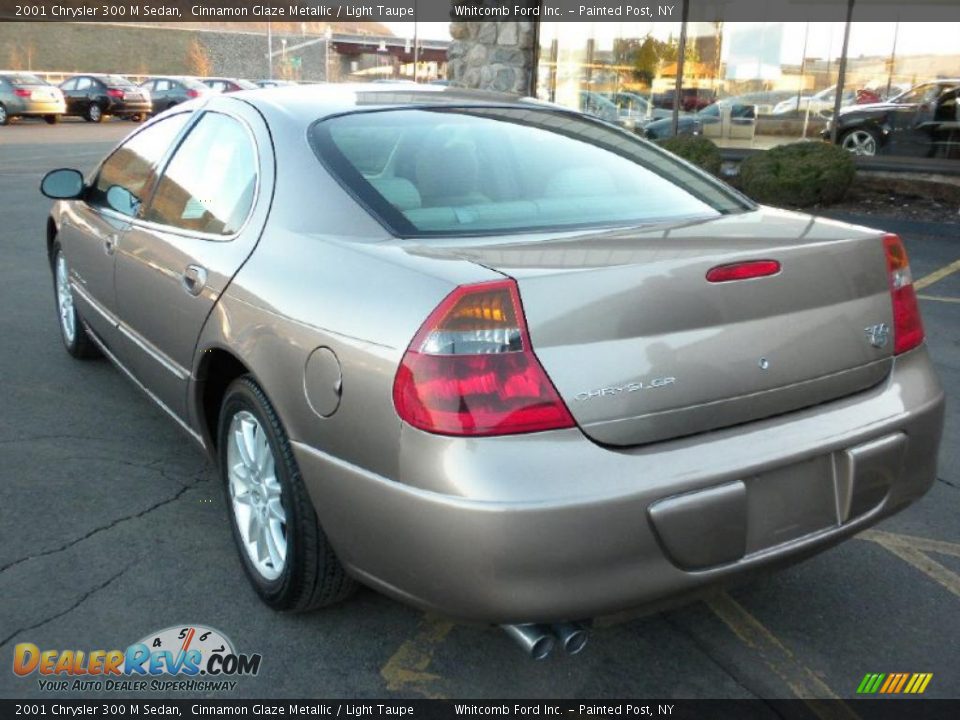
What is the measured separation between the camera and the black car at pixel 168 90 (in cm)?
3538

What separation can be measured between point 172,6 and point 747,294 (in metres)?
74.9

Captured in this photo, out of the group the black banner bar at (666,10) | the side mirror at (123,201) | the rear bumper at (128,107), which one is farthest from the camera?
the rear bumper at (128,107)

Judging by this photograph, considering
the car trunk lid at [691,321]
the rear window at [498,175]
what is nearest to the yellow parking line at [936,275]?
the rear window at [498,175]

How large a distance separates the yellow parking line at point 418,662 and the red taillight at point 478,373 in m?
0.68

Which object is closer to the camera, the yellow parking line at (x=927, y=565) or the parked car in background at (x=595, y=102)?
the yellow parking line at (x=927, y=565)

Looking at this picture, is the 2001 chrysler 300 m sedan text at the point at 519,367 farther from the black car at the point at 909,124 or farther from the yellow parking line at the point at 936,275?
the black car at the point at 909,124

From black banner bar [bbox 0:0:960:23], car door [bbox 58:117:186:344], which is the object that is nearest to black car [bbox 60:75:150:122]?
black banner bar [bbox 0:0:960:23]

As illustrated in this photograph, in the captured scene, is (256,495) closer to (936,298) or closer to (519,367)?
(519,367)

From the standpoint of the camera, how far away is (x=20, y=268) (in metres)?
7.82

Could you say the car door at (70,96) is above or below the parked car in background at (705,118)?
below

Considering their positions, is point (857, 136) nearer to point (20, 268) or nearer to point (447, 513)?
point (20, 268)

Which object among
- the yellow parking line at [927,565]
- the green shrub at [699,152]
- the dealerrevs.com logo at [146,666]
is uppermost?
the green shrub at [699,152]

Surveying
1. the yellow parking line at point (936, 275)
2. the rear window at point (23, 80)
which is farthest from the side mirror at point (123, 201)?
the rear window at point (23, 80)
